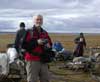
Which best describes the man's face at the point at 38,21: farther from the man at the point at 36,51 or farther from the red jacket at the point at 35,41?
the red jacket at the point at 35,41

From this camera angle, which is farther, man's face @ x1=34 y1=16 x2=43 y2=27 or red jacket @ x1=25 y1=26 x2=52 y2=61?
red jacket @ x1=25 y1=26 x2=52 y2=61

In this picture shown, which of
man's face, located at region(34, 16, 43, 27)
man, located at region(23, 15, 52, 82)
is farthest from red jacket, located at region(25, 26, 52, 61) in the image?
Answer: man's face, located at region(34, 16, 43, 27)

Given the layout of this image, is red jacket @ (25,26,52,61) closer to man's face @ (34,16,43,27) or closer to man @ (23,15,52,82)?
man @ (23,15,52,82)

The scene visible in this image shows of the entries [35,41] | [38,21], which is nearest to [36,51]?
[35,41]

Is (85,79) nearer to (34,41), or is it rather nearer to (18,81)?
(18,81)

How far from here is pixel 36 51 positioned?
7.34 metres

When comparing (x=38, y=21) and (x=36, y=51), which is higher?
(x=38, y=21)

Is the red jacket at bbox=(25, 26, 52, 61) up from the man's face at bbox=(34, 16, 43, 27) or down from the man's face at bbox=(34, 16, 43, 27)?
down

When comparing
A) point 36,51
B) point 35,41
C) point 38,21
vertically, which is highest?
point 38,21

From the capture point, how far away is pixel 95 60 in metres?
15.1

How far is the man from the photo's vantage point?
24.1 ft

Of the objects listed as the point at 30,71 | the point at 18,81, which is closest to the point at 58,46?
the point at 18,81

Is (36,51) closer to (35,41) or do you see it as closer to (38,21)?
(35,41)

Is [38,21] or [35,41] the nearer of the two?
[38,21]
